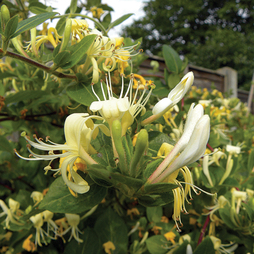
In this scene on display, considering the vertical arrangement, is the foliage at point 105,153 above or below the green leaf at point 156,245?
above

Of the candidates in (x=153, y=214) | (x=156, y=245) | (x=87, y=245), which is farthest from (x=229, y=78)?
(x=87, y=245)

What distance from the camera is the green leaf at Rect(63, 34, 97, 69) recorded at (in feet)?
1.41

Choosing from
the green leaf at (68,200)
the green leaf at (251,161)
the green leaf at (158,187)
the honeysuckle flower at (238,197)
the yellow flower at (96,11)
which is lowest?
the green leaf at (251,161)

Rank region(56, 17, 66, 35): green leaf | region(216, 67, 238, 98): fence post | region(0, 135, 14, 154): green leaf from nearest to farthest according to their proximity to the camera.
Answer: region(56, 17, 66, 35): green leaf < region(0, 135, 14, 154): green leaf < region(216, 67, 238, 98): fence post

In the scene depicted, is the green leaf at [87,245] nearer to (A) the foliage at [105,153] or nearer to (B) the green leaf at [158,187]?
(A) the foliage at [105,153]

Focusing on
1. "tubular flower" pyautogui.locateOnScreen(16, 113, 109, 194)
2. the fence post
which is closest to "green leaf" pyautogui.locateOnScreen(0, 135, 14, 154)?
"tubular flower" pyautogui.locateOnScreen(16, 113, 109, 194)

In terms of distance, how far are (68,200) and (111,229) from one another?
1.38 feet

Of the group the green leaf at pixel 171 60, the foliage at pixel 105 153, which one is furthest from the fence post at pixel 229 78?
the green leaf at pixel 171 60

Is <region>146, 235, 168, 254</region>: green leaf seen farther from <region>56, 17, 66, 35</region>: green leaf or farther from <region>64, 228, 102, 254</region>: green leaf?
<region>56, 17, 66, 35</region>: green leaf

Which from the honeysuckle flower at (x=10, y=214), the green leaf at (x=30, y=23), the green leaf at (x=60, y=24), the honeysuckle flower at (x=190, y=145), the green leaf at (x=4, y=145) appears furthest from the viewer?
the green leaf at (x=4, y=145)

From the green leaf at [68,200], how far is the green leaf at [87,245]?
14.8 inches

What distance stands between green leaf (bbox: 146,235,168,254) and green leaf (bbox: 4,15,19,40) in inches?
26.8

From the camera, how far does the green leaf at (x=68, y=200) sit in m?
0.38

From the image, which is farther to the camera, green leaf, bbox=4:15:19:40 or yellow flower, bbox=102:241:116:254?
yellow flower, bbox=102:241:116:254
